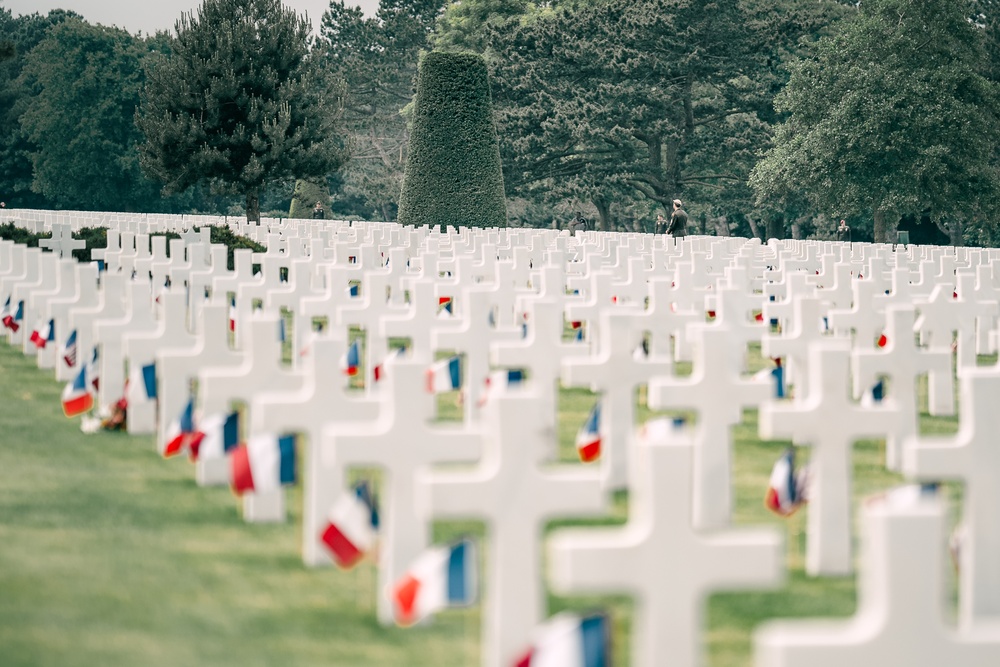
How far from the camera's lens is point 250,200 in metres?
40.1

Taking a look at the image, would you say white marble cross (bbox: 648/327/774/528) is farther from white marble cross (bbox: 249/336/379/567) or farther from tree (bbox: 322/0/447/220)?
tree (bbox: 322/0/447/220)

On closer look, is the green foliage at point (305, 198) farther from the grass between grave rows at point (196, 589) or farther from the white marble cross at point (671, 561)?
the white marble cross at point (671, 561)

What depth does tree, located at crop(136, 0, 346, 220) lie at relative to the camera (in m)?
38.6

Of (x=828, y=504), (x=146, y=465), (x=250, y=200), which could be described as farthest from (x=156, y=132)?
(x=828, y=504)

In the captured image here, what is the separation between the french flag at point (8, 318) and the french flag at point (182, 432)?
23.2 feet

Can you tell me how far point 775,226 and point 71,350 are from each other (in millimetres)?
54499

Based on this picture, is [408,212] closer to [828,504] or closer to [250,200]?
[250,200]

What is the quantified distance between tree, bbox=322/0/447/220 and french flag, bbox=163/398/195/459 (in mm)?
66301

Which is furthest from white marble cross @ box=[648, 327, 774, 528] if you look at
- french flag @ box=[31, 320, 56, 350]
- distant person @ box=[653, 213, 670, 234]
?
distant person @ box=[653, 213, 670, 234]

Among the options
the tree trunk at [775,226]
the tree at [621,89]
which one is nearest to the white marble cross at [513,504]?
the tree at [621,89]

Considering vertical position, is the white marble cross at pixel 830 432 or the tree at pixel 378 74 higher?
the tree at pixel 378 74

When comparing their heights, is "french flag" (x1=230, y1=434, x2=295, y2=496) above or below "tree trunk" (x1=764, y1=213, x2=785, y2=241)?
below

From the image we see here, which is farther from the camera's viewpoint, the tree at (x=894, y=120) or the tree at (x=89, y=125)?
the tree at (x=89, y=125)

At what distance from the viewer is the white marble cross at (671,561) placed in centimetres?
387
